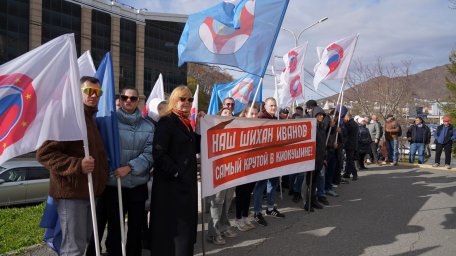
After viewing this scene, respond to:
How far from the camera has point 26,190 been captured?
13.1m

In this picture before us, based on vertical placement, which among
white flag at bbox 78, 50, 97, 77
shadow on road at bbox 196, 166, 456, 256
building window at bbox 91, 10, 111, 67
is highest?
building window at bbox 91, 10, 111, 67

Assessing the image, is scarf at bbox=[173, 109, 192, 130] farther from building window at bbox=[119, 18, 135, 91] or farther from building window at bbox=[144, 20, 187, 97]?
building window at bbox=[144, 20, 187, 97]

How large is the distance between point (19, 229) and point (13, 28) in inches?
1494

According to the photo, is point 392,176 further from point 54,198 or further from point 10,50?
point 10,50

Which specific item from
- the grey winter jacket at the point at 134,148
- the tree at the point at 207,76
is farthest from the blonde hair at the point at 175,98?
the tree at the point at 207,76

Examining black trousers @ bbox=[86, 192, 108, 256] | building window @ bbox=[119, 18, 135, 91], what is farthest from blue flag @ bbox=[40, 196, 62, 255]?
building window @ bbox=[119, 18, 135, 91]

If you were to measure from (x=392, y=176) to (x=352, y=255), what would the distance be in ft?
24.4

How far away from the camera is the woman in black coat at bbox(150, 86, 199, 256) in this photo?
152 inches

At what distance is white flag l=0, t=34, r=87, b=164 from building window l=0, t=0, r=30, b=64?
3843 cm

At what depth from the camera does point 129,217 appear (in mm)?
4285

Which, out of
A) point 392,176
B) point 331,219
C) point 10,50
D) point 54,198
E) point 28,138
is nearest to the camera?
point 28,138

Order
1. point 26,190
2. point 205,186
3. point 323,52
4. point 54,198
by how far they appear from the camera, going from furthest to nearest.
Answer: point 26,190 → point 323,52 → point 205,186 → point 54,198

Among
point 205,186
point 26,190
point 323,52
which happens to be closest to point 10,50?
point 26,190

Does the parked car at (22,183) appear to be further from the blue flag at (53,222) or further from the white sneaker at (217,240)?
the blue flag at (53,222)
